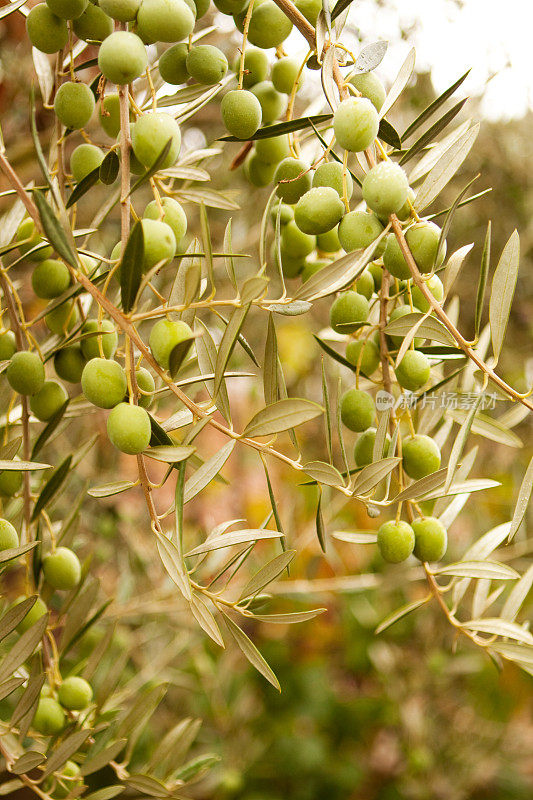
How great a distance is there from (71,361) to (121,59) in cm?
21

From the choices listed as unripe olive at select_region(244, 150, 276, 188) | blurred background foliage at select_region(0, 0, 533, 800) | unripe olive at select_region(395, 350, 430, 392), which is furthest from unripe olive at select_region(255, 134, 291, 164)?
blurred background foliage at select_region(0, 0, 533, 800)

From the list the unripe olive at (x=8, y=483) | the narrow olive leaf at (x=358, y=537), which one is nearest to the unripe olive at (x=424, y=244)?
the narrow olive leaf at (x=358, y=537)

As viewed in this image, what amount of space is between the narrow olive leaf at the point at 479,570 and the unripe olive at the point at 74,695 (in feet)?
0.93

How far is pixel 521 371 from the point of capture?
6.28 feet

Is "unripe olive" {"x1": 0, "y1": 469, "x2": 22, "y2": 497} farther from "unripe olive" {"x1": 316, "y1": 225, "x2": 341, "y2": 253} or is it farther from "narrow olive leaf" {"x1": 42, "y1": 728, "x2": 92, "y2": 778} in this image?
"unripe olive" {"x1": 316, "y1": 225, "x2": 341, "y2": 253}

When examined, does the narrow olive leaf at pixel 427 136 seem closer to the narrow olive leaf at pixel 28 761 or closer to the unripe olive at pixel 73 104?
the unripe olive at pixel 73 104

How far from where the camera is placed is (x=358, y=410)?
20.3 inches

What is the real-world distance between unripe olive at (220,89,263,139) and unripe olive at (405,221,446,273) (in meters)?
0.13

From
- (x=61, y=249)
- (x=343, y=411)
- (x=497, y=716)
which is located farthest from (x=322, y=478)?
(x=497, y=716)

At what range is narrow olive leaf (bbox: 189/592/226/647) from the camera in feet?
1.43

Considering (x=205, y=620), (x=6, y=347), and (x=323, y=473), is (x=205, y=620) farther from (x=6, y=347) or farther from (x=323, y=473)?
(x=6, y=347)

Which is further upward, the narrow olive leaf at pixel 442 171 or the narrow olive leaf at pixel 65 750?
the narrow olive leaf at pixel 442 171

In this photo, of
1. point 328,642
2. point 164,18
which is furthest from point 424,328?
point 328,642

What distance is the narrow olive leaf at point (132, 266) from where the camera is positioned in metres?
0.35
